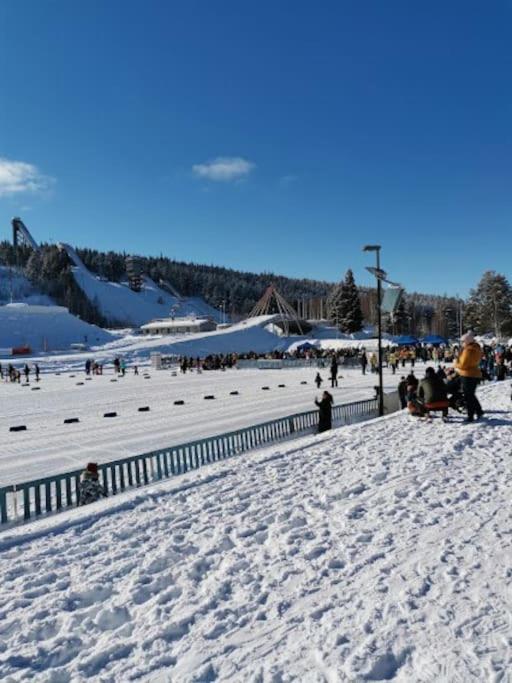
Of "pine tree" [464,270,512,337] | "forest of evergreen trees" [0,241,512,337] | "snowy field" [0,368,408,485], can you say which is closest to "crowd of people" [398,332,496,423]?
"snowy field" [0,368,408,485]

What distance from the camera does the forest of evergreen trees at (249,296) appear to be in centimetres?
7675

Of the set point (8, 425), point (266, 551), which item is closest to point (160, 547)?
point (266, 551)

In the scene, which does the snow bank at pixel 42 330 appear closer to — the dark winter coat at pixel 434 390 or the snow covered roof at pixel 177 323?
the snow covered roof at pixel 177 323

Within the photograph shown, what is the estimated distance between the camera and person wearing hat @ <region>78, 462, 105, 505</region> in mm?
7883

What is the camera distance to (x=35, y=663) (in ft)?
11.5

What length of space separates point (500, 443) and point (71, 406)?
58.9 ft

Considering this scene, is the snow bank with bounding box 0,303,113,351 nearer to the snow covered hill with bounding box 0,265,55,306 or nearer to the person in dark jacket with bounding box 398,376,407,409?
the snow covered hill with bounding box 0,265,55,306

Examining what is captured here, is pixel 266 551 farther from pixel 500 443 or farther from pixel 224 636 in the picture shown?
pixel 500 443

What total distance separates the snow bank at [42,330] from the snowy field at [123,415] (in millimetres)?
45735

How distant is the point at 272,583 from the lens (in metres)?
4.48

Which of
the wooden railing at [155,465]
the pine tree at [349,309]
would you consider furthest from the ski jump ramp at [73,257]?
the wooden railing at [155,465]

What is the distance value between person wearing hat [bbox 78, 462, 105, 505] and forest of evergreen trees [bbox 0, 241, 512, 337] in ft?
203

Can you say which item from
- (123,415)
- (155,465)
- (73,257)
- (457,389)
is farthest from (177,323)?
(73,257)

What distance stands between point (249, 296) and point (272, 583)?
560 feet
